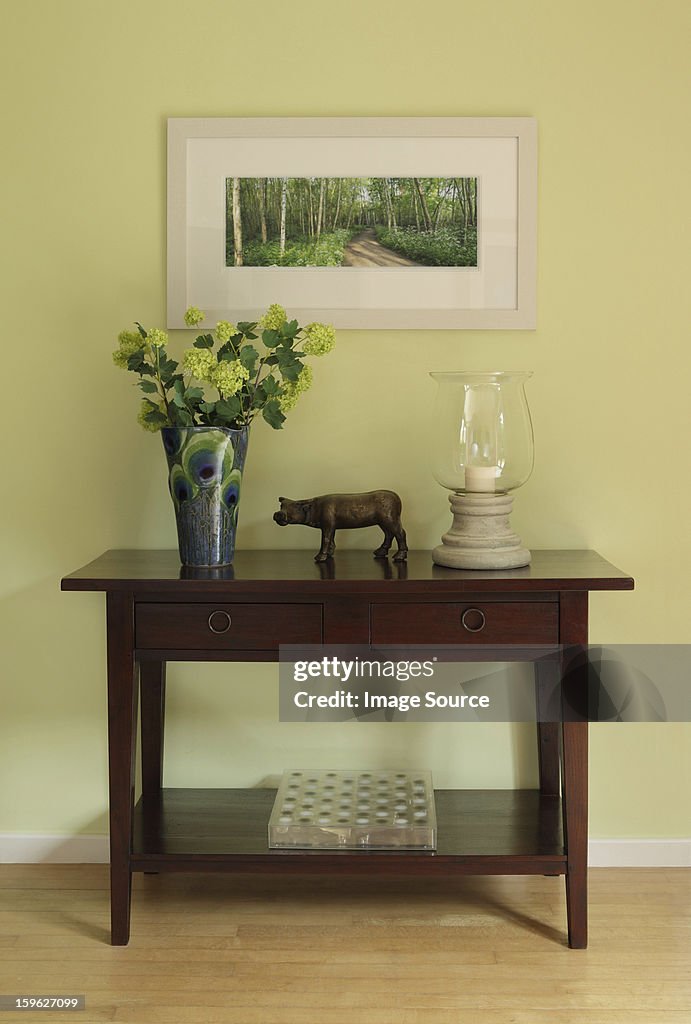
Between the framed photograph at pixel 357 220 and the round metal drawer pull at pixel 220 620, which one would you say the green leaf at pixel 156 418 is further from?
the round metal drawer pull at pixel 220 620

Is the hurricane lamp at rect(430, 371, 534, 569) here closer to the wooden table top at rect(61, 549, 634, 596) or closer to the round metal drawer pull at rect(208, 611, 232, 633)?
the wooden table top at rect(61, 549, 634, 596)

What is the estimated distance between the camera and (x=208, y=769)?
8.33ft

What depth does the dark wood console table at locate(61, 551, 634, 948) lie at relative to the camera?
2025 mm

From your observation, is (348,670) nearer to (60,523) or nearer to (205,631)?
(205,631)

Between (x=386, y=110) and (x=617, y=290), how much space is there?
2.33 ft

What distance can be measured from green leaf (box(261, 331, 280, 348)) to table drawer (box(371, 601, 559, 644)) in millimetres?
604

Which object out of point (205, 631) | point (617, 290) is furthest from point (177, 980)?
point (617, 290)

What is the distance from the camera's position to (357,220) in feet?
7.91

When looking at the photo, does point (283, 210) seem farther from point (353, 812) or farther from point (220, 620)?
point (353, 812)

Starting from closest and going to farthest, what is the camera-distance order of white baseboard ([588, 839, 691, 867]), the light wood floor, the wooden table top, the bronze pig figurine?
the light wood floor → the wooden table top → the bronze pig figurine → white baseboard ([588, 839, 691, 867])

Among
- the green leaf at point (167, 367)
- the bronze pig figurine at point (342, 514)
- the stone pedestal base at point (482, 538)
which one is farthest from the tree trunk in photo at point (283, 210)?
the stone pedestal base at point (482, 538)

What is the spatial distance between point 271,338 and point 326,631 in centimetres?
64

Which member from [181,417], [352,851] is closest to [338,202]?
[181,417]

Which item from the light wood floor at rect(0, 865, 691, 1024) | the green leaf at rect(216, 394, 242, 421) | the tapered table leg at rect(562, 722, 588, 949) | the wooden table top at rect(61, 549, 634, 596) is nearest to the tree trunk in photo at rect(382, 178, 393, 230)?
the green leaf at rect(216, 394, 242, 421)
